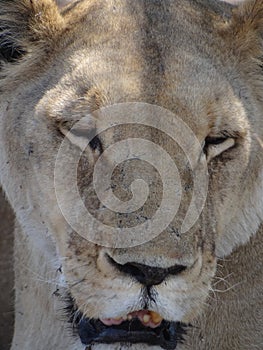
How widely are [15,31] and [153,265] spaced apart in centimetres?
116

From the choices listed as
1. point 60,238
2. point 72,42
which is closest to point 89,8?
point 72,42

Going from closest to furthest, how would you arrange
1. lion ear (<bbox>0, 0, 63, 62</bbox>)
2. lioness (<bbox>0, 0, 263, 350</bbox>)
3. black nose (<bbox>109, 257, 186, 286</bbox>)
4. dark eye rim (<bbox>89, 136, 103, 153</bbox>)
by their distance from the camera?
black nose (<bbox>109, 257, 186, 286</bbox>)
lioness (<bbox>0, 0, 263, 350</bbox>)
dark eye rim (<bbox>89, 136, 103, 153</bbox>)
lion ear (<bbox>0, 0, 63, 62</bbox>)

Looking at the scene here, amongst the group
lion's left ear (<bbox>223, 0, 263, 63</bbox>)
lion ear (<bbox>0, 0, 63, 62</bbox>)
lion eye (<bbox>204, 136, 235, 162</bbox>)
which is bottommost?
lion eye (<bbox>204, 136, 235, 162</bbox>)

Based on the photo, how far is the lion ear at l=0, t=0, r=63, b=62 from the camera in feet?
11.9

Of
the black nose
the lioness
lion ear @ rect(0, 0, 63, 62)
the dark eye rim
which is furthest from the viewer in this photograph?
lion ear @ rect(0, 0, 63, 62)

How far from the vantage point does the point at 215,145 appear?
3432 millimetres

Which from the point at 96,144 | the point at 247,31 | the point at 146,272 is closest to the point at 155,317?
the point at 146,272

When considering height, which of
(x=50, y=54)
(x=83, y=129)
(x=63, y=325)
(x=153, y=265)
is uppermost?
(x=50, y=54)

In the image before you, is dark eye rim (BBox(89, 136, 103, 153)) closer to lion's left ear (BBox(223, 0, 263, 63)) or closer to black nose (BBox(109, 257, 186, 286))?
black nose (BBox(109, 257, 186, 286))

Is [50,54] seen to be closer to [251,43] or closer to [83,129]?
[83,129]

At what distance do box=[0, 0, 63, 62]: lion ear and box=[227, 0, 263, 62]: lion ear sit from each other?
2.09 feet

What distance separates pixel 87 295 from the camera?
10.5 ft

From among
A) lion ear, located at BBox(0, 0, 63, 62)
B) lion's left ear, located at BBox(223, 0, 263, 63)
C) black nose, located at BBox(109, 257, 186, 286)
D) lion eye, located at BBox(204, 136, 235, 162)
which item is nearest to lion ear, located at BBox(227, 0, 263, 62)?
lion's left ear, located at BBox(223, 0, 263, 63)

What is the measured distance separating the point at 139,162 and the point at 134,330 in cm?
54
